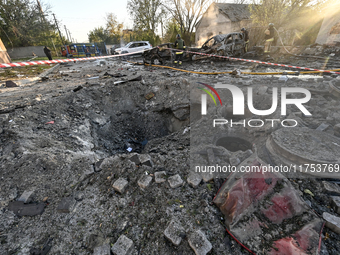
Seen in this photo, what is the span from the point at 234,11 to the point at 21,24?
28395mm

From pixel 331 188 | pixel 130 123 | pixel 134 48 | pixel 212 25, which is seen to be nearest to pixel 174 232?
pixel 331 188

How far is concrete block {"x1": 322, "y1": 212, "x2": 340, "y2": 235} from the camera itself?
164 centimetres

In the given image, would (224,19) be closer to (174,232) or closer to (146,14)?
(146,14)

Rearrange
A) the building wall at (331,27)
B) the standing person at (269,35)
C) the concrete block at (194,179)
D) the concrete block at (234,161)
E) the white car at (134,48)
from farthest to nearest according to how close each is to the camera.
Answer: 1. the white car at (134,48)
2. the building wall at (331,27)
3. the standing person at (269,35)
4. the concrete block at (234,161)
5. the concrete block at (194,179)

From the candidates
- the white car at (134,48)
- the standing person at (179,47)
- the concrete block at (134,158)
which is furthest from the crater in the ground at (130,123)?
the white car at (134,48)

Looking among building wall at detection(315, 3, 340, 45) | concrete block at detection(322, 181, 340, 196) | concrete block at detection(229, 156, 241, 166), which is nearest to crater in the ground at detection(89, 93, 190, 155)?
concrete block at detection(229, 156, 241, 166)

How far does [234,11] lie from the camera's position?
862 inches

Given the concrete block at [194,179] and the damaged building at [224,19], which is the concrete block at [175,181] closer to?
the concrete block at [194,179]

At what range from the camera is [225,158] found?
2680 mm

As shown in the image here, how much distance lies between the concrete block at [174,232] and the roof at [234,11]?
1004 inches

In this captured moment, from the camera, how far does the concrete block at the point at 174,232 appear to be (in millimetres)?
1680

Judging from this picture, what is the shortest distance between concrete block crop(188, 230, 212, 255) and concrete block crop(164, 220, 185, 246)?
4.4 inches

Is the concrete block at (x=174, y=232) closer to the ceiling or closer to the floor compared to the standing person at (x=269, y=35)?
closer to the floor

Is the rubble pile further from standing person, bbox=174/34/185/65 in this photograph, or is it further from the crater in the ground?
standing person, bbox=174/34/185/65
